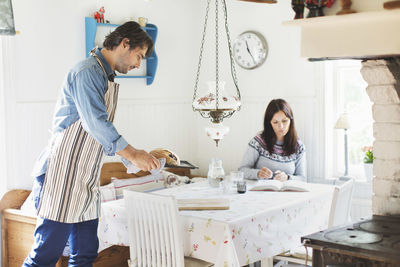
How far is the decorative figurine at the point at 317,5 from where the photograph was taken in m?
2.51

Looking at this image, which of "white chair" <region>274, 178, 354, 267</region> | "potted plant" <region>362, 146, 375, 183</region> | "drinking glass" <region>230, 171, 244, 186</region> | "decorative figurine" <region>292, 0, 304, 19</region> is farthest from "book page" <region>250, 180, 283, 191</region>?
"decorative figurine" <region>292, 0, 304, 19</region>

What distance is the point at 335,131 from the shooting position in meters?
4.80

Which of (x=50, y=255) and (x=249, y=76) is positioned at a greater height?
(x=249, y=76)

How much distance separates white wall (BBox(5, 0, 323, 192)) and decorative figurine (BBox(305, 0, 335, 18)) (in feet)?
7.21

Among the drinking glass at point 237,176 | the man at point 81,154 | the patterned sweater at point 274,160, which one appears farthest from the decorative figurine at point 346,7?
the patterned sweater at point 274,160

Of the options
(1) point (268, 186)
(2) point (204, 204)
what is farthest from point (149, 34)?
(2) point (204, 204)

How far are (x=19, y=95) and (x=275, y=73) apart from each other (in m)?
2.20

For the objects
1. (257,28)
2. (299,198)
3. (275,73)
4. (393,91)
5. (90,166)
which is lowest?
(299,198)

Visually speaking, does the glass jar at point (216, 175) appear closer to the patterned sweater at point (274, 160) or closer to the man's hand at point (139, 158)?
the patterned sweater at point (274, 160)

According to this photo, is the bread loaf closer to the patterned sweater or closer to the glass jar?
the glass jar

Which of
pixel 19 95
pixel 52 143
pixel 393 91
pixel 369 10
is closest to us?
pixel 369 10

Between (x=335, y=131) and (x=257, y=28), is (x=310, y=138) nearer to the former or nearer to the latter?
(x=335, y=131)

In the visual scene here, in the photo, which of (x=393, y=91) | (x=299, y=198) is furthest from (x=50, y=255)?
(x=393, y=91)

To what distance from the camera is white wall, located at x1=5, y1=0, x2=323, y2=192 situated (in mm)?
4199
